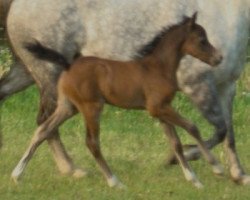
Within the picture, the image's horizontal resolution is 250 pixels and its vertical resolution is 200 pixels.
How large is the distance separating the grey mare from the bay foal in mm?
671

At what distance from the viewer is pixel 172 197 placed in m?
8.66

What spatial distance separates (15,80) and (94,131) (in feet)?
6.12

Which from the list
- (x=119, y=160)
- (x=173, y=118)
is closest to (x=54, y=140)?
(x=119, y=160)

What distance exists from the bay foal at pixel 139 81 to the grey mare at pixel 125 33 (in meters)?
0.67

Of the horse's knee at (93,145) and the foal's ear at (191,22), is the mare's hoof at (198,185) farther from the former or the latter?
the foal's ear at (191,22)

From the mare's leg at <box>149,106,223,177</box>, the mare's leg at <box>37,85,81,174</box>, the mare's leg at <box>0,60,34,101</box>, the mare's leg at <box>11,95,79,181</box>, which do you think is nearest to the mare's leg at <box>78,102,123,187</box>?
the mare's leg at <box>11,95,79,181</box>

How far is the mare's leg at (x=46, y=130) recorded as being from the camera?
913cm

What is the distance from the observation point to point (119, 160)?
34.0 feet

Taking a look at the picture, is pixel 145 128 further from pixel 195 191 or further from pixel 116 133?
pixel 195 191

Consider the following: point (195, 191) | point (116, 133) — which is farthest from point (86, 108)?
point (116, 133)

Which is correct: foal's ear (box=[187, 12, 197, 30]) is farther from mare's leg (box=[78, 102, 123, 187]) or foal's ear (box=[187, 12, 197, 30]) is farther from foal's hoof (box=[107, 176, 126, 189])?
foal's hoof (box=[107, 176, 126, 189])

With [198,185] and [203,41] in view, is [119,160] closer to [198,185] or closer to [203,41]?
[198,185]

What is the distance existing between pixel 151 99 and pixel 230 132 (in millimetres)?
1284

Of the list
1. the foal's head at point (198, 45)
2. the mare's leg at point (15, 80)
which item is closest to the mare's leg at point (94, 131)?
the foal's head at point (198, 45)
